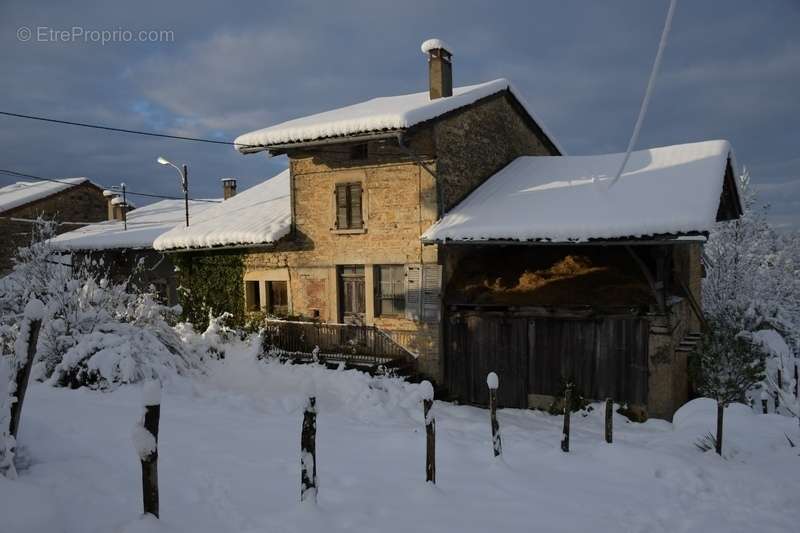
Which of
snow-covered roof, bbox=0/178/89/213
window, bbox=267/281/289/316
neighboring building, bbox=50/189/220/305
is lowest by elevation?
window, bbox=267/281/289/316

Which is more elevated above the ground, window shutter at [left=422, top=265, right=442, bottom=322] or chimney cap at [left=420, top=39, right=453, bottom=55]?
chimney cap at [left=420, top=39, right=453, bottom=55]

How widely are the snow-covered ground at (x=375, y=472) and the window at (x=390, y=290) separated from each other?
136 inches

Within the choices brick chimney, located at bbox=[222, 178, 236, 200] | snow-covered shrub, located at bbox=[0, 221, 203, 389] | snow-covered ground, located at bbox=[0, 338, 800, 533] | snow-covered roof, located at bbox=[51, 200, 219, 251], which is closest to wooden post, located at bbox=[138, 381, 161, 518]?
snow-covered ground, located at bbox=[0, 338, 800, 533]

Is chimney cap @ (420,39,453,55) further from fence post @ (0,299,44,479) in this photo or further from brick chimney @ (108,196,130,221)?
brick chimney @ (108,196,130,221)

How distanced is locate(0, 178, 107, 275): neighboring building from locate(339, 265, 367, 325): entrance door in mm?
18493

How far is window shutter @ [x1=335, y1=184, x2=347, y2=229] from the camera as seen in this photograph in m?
14.9

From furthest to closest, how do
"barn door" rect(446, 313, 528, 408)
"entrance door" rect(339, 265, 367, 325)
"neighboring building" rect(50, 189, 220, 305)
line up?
1. "neighboring building" rect(50, 189, 220, 305)
2. "entrance door" rect(339, 265, 367, 325)
3. "barn door" rect(446, 313, 528, 408)

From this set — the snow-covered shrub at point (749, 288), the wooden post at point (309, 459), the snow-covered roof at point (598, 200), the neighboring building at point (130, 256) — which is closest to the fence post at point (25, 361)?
the wooden post at point (309, 459)

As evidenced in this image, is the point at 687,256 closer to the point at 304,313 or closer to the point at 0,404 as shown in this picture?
the point at 304,313

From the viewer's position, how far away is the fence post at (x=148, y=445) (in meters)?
4.57

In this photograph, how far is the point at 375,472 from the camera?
703 centimetres

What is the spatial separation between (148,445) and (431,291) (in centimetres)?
958

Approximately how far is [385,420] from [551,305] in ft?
15.0

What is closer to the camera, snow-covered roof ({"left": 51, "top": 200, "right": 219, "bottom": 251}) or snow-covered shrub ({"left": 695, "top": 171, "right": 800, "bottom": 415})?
snow-covered shrub ({"left": 695, "top": 171, "right": 800, "bottom": 415})
